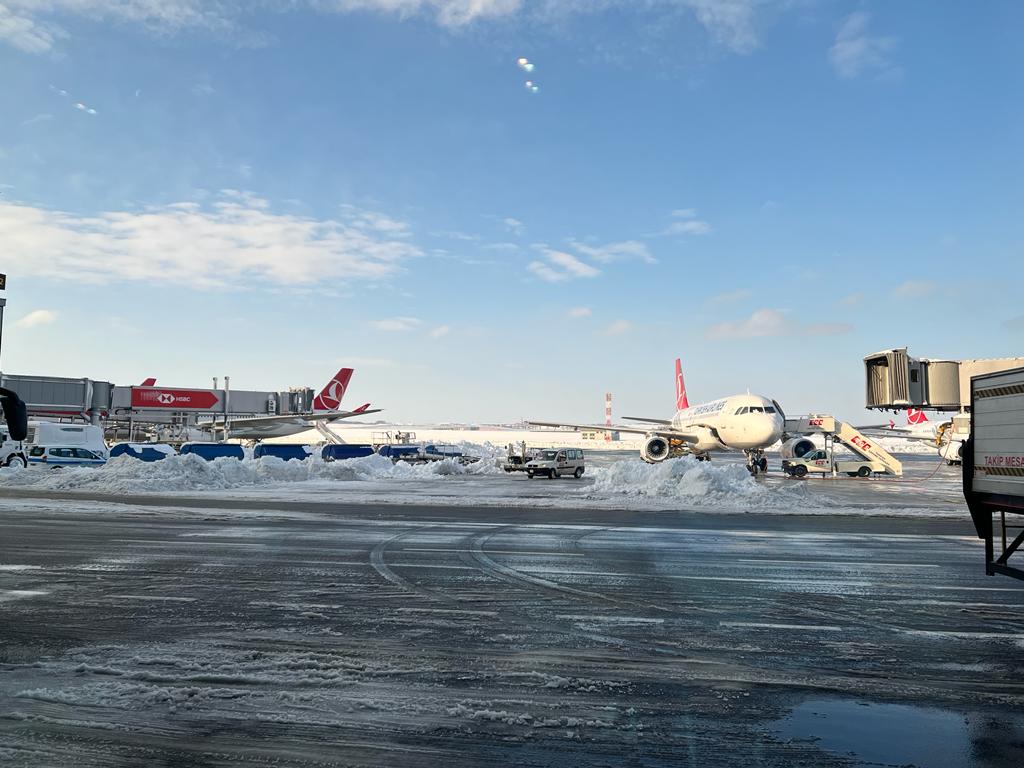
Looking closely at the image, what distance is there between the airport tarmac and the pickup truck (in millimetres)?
30786

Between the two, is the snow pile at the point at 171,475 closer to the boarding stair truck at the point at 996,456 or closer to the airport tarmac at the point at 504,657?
the airport tarmac at the point at 504,657

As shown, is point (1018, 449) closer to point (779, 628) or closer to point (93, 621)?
point (779, 628)

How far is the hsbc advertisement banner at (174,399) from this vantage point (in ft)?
219

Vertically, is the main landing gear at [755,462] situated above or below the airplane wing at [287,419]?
below

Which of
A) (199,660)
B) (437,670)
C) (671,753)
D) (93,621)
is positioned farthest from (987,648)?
(93,621)

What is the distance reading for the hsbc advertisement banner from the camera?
66.7 metres

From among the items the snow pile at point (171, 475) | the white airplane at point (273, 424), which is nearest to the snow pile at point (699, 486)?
the snow pile at point (171, 475)

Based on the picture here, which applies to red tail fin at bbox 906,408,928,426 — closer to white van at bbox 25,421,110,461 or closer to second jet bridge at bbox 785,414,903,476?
second jet bridge at bbox 785,414,903,476

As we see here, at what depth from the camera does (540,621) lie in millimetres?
6707

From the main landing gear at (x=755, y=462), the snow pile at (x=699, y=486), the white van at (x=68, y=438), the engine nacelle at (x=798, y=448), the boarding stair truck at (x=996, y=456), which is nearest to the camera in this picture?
the boarding stair truck at (x=996, y=456)

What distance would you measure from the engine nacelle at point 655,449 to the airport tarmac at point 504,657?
27.6 m

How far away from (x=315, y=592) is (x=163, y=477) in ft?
73.4

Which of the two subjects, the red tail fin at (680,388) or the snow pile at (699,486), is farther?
the red tail fin at (680,388)

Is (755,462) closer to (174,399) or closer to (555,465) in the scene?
(555,465)
